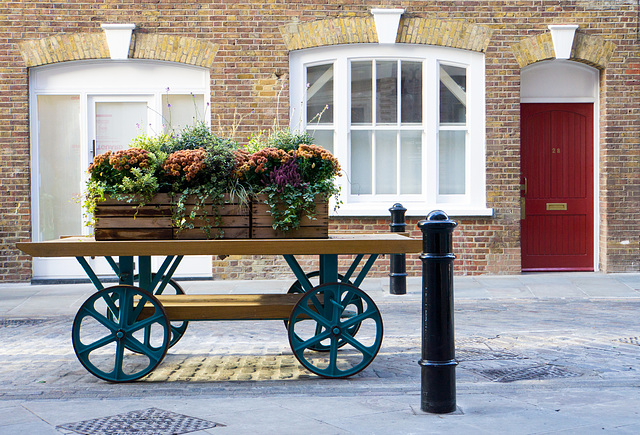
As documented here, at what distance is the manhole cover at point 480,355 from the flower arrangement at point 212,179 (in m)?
1.79

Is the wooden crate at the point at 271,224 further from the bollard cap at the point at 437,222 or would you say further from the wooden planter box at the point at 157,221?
the bollard cap at the point at 437,222

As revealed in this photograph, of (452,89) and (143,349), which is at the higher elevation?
(452,89)

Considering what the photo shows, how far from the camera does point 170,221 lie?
582cm

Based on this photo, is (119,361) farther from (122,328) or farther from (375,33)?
(375,33)

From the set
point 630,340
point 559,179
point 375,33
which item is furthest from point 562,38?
point 630,340

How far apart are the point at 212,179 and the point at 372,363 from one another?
1968mm

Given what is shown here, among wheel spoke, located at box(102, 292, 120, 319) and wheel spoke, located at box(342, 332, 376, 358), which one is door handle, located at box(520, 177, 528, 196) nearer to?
wheel spoke, located at box(342, 332, 376, 358)

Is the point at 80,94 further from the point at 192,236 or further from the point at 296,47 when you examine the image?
the point at 192,236

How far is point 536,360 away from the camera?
6316 mm

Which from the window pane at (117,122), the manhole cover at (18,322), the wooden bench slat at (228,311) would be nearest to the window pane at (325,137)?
the window pane at (117,122)

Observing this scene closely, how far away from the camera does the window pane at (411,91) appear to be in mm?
11727

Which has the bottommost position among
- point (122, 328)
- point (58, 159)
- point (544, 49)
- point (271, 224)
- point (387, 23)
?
point (122, 328)

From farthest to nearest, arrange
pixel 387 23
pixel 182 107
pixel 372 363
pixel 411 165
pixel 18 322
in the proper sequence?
pixel 411 165 → pixel 182 107 → pixel 387 23 → pixel 18 322 → pixel 372 363

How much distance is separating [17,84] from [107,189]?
6404 millimetres
